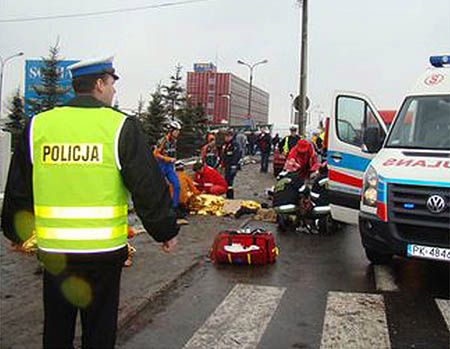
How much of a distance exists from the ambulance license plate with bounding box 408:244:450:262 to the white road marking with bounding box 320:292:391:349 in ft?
1.99

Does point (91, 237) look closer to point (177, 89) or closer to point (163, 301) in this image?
point (163, 301)

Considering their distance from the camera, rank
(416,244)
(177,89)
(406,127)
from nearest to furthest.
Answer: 1. (416,244)
2. (406,127)
3. (177,89)

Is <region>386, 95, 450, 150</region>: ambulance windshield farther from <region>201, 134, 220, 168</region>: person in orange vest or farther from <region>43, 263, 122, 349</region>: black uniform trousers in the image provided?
<region>201, 134, 220, 168</region>: person in orange vest

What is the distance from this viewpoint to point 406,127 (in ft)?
25.6

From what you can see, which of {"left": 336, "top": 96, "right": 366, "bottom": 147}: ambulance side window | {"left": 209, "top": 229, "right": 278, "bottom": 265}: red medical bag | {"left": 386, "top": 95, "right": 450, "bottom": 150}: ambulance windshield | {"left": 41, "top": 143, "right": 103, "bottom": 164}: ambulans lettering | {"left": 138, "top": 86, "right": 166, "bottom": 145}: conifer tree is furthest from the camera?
{"left": 138, "top": 86, "right": 166, "bottom": 145}: conifer tree

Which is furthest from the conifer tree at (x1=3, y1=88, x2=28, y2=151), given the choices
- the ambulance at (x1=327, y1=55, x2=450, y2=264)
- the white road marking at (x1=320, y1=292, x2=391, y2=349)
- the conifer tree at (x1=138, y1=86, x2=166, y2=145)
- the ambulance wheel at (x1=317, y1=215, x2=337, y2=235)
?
the white road marking at (x1=320, y1=292, x2=391, y2=349)

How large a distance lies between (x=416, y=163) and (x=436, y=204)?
2.05 feet

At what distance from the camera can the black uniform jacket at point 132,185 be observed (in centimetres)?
297

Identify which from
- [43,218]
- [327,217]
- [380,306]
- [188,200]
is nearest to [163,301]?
[380,306]

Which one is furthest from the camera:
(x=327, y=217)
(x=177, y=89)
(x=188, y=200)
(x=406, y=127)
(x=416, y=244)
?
(x=177, y=89)

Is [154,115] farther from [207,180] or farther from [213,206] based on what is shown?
[213,206]

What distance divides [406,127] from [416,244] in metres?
1.90

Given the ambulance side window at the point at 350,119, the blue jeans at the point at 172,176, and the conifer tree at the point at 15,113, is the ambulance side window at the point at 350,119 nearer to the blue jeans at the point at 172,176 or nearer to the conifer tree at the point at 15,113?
the blue jeans at the point at 172,176

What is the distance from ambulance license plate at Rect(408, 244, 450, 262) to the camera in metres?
6.30
